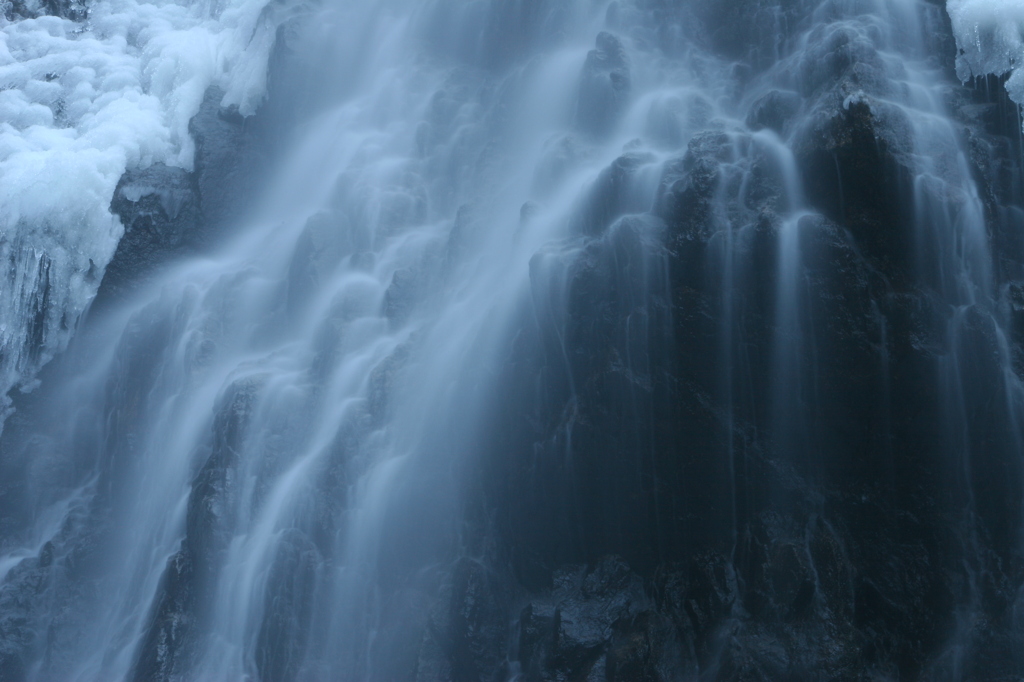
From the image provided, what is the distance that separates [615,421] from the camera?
9023 mm

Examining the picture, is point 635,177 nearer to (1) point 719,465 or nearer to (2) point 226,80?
(1) point 719,465

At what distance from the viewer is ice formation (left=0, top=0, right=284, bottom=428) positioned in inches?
541

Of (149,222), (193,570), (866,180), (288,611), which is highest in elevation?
(149,222)

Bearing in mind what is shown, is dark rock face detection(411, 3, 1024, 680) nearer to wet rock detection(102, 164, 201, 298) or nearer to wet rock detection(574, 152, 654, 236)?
wet rock detection(574, 152, 654, 236)

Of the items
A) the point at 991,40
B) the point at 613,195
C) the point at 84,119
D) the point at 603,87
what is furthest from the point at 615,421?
the point at 84,119

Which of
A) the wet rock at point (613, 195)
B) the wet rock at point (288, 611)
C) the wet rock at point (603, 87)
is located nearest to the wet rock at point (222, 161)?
the wet rock at point (603, 87)

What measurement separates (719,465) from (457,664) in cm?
361

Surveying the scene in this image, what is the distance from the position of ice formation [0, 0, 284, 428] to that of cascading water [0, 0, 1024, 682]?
1632mm

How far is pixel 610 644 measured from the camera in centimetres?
852

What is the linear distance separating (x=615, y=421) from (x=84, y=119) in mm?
12509

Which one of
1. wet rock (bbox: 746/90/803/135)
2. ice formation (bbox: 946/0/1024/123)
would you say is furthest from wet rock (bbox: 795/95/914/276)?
ice formation (bbox: 946/0/1024/123)

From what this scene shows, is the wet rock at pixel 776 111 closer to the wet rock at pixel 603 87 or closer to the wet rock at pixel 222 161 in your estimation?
the wet rock at pixel 603 87

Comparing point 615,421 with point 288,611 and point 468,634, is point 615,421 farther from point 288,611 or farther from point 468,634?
point 288,611

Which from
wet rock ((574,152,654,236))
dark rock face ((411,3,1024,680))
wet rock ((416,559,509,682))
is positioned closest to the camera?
dark rock face ((411,3,1024,680))
